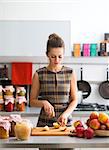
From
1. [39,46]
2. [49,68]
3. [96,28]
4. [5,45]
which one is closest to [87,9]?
[96,28]

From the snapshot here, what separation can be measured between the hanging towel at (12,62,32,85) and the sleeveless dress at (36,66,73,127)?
4.69ft

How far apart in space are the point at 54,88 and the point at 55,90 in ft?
0.05

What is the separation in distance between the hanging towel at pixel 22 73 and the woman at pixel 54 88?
1.42m

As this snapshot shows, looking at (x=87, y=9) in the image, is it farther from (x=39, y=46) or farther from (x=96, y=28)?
(x=39, y=46)

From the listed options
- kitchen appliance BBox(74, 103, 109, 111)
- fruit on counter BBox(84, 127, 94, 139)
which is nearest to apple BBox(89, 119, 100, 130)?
fruit on counter BBox(84, 127, 94, 139)

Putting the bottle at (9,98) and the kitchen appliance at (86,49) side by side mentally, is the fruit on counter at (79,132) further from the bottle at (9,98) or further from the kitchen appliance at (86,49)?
the kitchen appliance at (86,49)

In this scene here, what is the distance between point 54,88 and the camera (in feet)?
7.69

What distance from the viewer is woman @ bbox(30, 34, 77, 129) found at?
229cm

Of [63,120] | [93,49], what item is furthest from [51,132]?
[93,49]

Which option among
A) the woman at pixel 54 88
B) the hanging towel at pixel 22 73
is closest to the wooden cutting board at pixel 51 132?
the woman at pixel 54 88

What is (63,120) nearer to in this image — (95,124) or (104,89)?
(95,124)

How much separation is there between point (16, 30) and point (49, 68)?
4.90 ft

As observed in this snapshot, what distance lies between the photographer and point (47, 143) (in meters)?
1.73

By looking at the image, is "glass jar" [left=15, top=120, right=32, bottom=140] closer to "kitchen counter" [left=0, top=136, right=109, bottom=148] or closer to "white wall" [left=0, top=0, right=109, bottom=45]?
"kitchen counter" [left=0, top=136, right=109, bottom=148]
